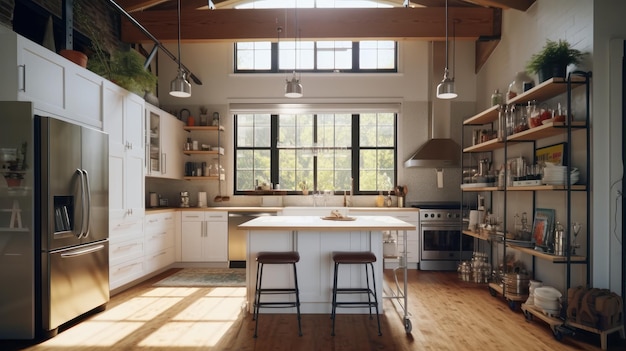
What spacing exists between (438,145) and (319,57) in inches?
98.3

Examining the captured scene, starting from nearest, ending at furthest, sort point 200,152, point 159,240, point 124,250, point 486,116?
point 124,250
point 486,116
point 159,240
point 200,152

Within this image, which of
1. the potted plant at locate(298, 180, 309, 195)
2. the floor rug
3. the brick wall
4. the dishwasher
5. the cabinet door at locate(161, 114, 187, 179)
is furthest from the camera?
the potted plant at locate(298, 180, 309, 195)

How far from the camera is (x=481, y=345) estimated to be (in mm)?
2928

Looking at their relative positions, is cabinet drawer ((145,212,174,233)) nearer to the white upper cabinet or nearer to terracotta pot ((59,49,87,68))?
the white upper cabinet

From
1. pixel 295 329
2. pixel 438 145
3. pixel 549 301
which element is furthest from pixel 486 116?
pixel 295 329

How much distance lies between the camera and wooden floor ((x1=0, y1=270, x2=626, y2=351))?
2910 millimetres

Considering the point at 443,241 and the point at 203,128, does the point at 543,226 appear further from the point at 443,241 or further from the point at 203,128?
the point at 203,128

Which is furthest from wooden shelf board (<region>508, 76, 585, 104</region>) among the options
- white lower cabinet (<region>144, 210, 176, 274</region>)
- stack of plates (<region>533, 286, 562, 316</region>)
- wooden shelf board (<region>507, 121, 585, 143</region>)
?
white lower cabinet (<region>144, 210, 176, 274</region>)

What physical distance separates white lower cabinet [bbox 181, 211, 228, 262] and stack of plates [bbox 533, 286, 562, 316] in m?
4.09

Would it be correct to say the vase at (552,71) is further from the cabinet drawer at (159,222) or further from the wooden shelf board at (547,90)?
the cabinet drawer at (159,222)

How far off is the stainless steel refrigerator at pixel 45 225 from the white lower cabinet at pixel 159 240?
5.01 feet

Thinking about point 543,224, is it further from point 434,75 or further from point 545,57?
point 434,75

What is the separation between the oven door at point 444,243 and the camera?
568cm

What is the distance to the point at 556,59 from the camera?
11.2 feet
